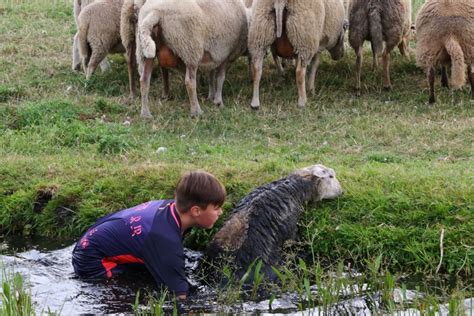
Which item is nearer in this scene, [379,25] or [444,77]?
[379,25]

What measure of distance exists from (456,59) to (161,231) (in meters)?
5.62

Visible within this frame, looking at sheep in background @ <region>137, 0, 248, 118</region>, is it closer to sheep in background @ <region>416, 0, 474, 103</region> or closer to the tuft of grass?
sheep in background @ <region>416, 0, 474, 103</region>

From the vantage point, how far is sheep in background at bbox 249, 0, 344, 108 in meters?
10.6

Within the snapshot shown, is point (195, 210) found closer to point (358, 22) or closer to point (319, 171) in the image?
point (319, 171)

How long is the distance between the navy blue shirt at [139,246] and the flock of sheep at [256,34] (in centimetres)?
387

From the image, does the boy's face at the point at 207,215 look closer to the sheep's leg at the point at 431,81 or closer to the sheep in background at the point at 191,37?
the sheep in background at the point at 191,37

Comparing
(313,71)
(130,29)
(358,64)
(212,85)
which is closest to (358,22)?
(358,64)

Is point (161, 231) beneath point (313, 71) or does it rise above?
beneath

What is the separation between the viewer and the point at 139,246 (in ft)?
20.4

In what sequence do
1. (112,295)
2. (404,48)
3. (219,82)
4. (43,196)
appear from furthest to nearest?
A: (404,48), (219,82), (43,196), (112,295)

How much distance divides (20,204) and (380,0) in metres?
5.55

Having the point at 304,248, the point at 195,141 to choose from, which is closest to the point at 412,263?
the point at 304,248

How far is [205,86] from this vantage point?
1211cm

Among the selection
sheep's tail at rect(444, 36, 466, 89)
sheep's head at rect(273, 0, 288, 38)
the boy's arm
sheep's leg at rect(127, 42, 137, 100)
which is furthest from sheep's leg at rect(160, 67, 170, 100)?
the boy's arm
